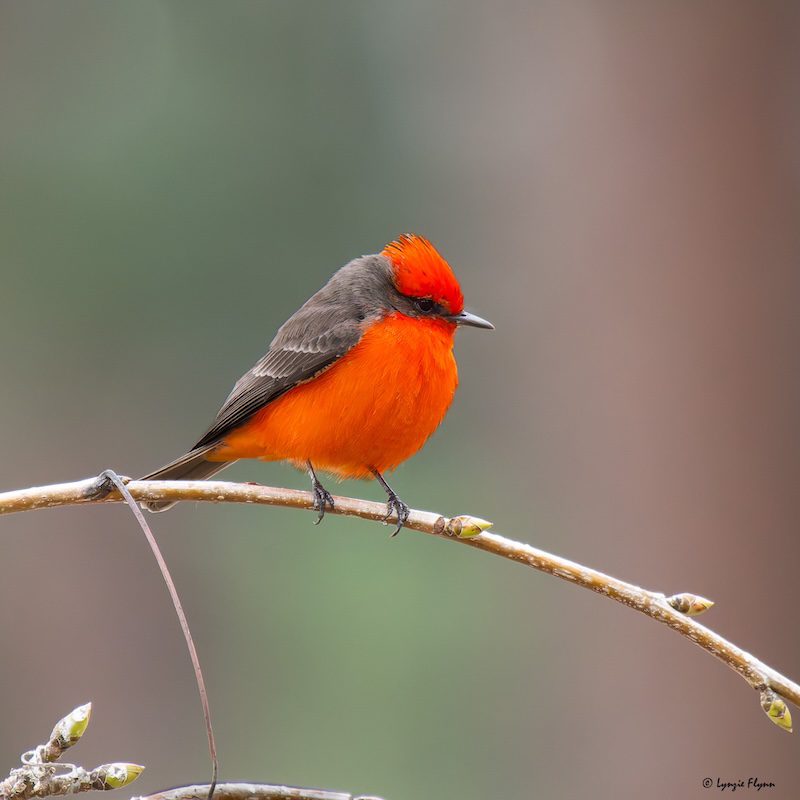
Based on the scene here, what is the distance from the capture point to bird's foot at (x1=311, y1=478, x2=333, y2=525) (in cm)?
382

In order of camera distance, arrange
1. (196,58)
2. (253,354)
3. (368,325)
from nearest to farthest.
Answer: (368,325)
(253,354)
(196,58)

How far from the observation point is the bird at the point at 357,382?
186 inches

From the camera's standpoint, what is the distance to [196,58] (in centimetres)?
1203

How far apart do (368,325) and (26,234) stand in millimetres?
7559

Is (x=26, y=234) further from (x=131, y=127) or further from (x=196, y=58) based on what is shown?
(x=196, y=58)

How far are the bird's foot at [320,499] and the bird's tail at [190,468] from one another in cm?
76

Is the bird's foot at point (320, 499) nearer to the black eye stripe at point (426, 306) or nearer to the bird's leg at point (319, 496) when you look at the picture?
the bird's leg at point (319, 496)

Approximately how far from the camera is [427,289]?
5105 millimetres

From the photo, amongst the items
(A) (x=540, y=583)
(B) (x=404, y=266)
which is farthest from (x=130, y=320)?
(B) (x=404, y=266)

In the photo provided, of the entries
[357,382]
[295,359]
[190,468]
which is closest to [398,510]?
[357,382]

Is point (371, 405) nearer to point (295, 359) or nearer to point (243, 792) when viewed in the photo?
point (295, 359)

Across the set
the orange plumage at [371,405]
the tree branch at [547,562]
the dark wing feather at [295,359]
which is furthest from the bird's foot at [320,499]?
the dark wing feather at [295,359]

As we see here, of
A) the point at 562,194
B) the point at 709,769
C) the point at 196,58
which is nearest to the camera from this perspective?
the point at 709,769

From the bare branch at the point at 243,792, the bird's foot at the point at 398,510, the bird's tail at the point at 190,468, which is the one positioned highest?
the bird's tail at the point at 190,468
